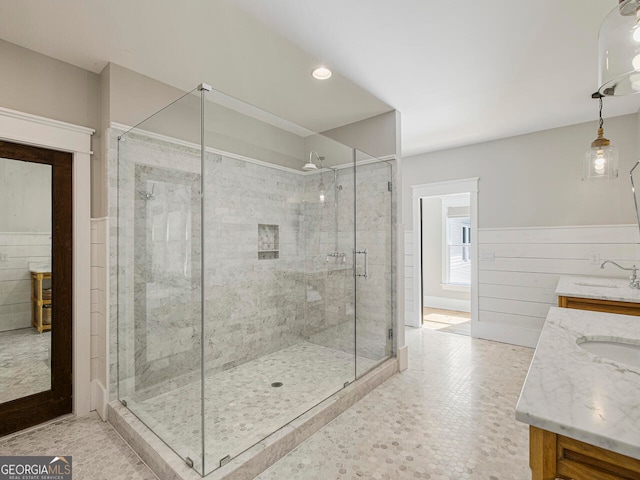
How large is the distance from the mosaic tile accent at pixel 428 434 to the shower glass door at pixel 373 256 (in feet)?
1.33

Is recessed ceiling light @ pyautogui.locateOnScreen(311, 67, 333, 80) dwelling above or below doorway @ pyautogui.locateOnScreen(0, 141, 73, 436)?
above

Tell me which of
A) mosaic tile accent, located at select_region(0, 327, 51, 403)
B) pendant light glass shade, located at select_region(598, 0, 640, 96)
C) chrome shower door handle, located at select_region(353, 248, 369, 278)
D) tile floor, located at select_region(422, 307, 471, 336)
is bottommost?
tile floor, located at select_region(422, 307, 471, 336)

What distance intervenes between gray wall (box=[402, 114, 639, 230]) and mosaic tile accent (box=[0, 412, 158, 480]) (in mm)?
4193

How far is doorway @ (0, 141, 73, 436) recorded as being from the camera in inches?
83.5

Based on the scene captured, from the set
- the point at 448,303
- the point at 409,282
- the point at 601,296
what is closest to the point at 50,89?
the point at 601,296

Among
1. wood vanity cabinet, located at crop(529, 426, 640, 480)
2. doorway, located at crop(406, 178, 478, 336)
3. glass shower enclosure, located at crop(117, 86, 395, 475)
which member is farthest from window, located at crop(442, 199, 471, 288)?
wood vanity cabinet, located at crop(529, 426, 640, 480)

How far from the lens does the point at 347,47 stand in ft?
7.00

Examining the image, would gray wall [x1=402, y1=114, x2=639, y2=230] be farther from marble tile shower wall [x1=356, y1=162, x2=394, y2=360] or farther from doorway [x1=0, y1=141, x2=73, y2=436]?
doorway [x1=0, y1=141, x2=73, y2=436]

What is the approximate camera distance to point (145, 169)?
2289 mm

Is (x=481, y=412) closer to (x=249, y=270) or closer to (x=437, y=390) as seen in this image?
(x=437, y=390)

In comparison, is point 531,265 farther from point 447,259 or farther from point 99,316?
point 99,316

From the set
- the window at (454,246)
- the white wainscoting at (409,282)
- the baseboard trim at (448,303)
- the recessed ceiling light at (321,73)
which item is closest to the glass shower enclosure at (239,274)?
the recessed ceiling light at (321,73)

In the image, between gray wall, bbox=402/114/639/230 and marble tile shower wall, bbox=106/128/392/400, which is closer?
marble tile shower wall, bbox=106/128/392/400

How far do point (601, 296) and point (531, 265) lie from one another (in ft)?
4.72
